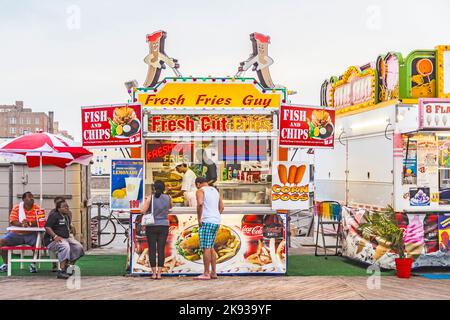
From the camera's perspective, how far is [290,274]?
10.4 meters

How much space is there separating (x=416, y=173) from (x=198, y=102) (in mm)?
3744

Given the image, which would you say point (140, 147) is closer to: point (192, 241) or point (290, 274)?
point (192, 241)

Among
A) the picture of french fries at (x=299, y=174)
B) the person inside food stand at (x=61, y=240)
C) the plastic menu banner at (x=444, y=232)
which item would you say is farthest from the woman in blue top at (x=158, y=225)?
the plastic menu banner at (x=444, y=232)

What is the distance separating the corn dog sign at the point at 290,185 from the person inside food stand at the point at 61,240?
3.19m

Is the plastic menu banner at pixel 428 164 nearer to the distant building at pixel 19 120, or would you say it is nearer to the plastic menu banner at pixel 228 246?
the plastic menu banner at pixel 228 246

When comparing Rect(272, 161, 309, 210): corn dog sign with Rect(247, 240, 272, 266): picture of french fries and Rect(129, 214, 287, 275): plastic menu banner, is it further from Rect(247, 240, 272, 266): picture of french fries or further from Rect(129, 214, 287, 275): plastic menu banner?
Rect(247, 240, 272, 266): picture of french fries

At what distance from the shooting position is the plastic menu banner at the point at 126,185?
33.1 feet

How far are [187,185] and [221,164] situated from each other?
0.69 m

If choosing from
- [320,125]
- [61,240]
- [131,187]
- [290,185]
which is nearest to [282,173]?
[290,185]

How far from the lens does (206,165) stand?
1105 cm

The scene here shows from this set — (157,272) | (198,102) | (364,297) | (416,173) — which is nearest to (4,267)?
(157,272)

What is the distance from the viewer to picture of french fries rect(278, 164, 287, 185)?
33.8ft

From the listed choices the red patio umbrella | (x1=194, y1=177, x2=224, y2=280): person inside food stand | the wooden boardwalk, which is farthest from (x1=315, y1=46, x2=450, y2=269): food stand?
the red patio umbrella

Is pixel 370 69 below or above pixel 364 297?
above
